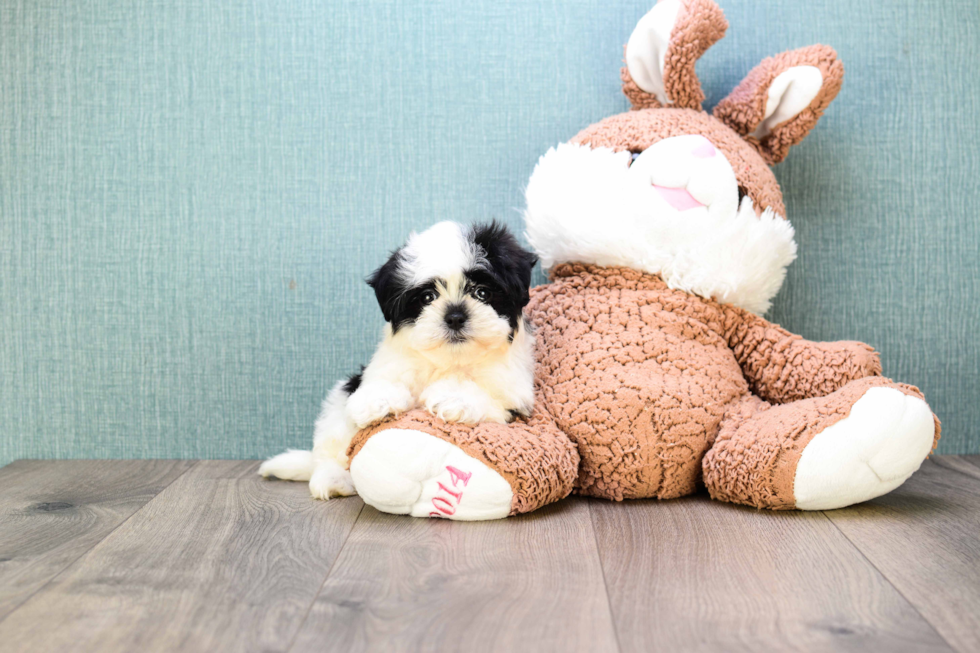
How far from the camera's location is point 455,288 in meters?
1.39

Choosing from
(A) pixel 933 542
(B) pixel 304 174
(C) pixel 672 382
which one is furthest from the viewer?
(B) pixel 304 174

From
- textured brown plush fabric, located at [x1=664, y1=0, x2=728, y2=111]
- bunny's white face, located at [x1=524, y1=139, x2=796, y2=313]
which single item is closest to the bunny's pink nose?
bunny's white face, located at [x1=524, y1=139, x2=796, y2=313]

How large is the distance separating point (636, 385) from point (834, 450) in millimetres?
364

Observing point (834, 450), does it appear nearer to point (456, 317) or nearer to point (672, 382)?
point (672, 382)

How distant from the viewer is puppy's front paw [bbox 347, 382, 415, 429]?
1.40 meters

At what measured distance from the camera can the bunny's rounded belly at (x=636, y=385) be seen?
1.47 m

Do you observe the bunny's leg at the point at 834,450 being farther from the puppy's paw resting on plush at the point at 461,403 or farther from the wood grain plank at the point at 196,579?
the wood grain plank at the point at 196,579

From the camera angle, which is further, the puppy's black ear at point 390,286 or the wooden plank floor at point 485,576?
the puppy's black ear at point 390,286

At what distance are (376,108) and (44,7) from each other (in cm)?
85

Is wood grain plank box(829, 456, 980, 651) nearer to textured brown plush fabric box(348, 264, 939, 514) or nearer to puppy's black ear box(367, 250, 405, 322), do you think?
textured brown plush fabric box(348, 264, 939, 514)

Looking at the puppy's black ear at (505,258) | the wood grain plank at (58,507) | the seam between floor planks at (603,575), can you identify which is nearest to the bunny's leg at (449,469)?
the seam between floor planks at (603,575)

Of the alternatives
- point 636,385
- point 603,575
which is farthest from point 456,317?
point 603,575

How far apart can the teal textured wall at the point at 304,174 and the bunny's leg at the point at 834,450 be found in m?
0.59

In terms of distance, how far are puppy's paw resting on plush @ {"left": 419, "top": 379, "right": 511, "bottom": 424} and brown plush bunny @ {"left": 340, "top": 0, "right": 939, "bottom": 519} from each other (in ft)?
0.09
